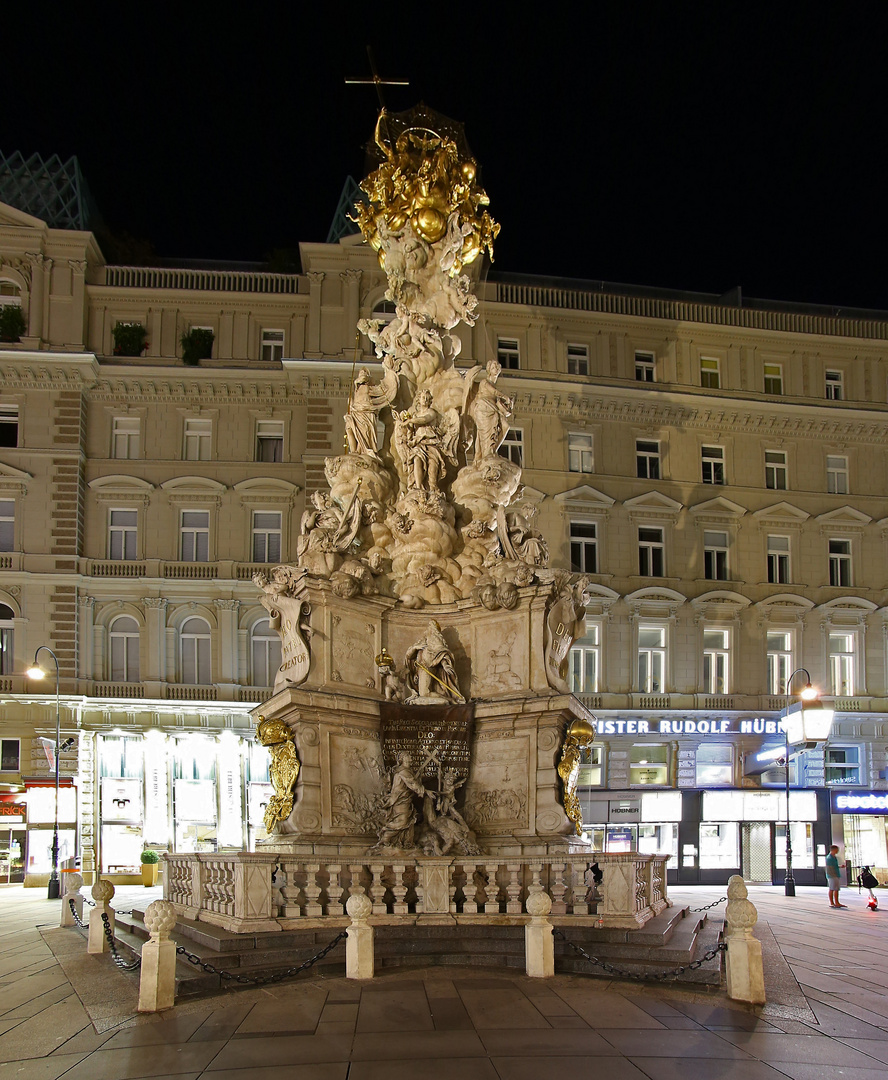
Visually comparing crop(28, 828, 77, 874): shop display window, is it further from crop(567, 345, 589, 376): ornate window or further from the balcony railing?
crop(567, 345, 589, 376): ornate window

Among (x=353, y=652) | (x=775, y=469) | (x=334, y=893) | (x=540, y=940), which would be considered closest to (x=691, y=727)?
(x=775, y=469)

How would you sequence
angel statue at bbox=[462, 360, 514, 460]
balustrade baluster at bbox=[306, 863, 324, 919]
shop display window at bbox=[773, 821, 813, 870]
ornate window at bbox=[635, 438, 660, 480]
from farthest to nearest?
ornate window at bbox=[635, 438, 660, 480] → shop display window at bbox=[773, 821, 813, 870] → angel statue at bbox=[462, 360, 514, 460] → balustrade baluster at bbox=[306, 863, 324, 919]

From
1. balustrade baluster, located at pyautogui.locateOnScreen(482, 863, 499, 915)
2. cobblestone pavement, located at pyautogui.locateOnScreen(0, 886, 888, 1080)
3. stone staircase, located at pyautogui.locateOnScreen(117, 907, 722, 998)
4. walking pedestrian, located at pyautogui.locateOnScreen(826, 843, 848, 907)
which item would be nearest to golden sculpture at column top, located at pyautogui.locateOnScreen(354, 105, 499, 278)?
balustrade baluster, located at pyautogui.locateOnScreen(482, 863, 499, 915)

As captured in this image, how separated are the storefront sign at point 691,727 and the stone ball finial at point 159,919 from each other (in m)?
32.0

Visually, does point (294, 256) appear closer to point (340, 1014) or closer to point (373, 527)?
point (373, 527)

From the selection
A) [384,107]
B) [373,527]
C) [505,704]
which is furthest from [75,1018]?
[384,107]

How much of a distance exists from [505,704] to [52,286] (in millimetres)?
33595

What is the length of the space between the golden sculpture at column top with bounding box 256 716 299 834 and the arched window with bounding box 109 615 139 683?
27176 millimetres

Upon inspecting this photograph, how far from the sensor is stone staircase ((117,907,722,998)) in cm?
1196

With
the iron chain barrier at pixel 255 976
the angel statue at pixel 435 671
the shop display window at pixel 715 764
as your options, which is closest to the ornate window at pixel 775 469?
the shop display window at pixel 715 764

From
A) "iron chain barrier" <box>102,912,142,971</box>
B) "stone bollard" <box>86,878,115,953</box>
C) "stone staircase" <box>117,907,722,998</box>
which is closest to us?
"stone staircase" <box>117,907,722,998</box>

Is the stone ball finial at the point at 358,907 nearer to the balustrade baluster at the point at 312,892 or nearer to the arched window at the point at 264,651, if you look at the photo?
the balustrade baluster at the point at 312,892

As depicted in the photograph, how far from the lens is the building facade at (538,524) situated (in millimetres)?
40500

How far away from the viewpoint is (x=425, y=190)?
798 inches
